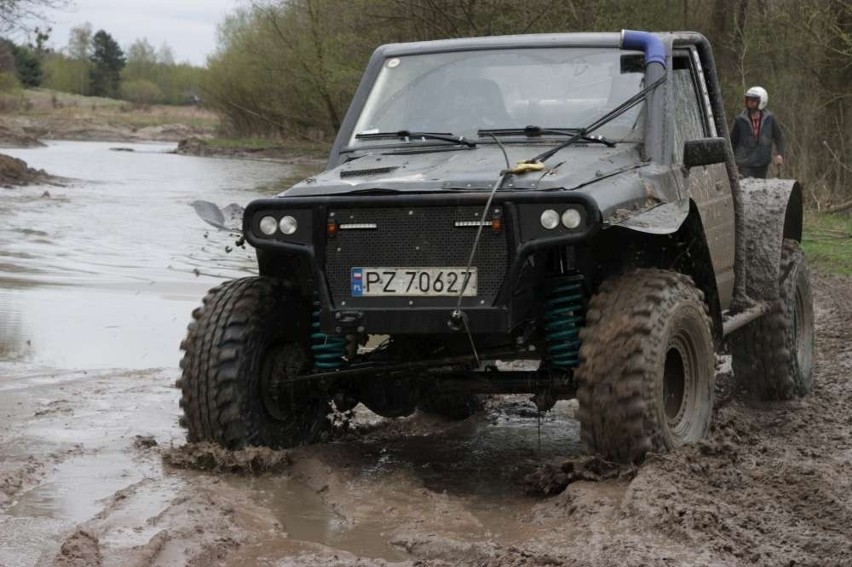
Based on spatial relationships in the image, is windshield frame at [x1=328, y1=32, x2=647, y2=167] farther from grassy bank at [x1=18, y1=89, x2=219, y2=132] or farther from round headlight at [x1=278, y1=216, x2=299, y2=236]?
grassy bank at [x1=18, y1=89, x2=219, y2=132]

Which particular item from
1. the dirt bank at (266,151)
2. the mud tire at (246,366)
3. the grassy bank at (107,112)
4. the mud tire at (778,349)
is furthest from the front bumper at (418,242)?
the grassy bank at (107,112)

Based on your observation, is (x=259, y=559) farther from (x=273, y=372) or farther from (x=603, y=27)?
(x=603, y=27)

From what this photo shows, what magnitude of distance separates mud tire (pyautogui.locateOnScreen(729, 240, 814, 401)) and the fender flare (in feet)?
0.38

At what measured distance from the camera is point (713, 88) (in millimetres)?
7434

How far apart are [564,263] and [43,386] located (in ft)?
12.1

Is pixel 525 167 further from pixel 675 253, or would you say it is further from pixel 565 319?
pixel 675 253

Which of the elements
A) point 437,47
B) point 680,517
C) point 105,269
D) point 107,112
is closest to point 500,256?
point 680,517

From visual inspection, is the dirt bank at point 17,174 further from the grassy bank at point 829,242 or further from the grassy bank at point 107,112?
the grassy bank at point 107,112

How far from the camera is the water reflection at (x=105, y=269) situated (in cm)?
962

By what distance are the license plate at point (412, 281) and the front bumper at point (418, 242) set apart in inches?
0.9

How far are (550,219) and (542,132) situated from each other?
1.15 metres

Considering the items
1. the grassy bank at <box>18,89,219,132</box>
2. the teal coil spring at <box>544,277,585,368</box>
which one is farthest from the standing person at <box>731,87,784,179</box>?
the grassy bank at <box>18,89,219,132</box>

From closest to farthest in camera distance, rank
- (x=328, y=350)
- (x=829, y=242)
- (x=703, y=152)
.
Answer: (x=328, y=350), (x=703, y=152), (x=829, y=242)

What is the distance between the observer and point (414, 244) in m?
5.44
